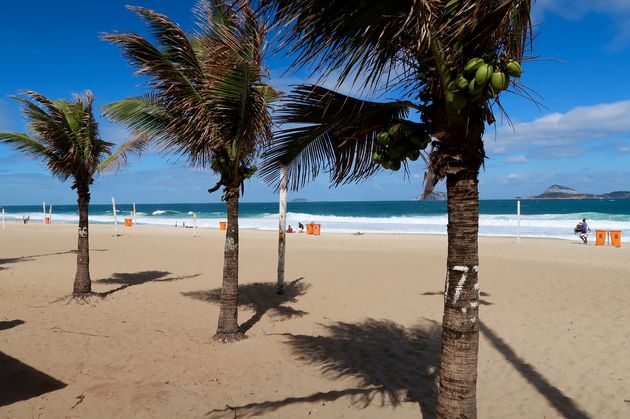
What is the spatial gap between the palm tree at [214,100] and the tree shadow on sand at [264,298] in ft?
5.67

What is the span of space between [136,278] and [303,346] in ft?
23.2

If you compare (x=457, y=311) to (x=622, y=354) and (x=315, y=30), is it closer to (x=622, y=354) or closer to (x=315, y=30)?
(x=315, y=30)

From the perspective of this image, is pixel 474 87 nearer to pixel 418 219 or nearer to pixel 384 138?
pixel 384 138

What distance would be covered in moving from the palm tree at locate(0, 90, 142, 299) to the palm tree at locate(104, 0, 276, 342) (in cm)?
209

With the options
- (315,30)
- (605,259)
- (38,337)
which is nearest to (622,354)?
(315,30)

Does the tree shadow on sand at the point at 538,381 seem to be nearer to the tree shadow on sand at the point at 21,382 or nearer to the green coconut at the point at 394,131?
the green coconut at the point at 394,131

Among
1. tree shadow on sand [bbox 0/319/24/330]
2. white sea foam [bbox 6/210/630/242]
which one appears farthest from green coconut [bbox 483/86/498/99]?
white sea foam [bbox 6/210/630/242]

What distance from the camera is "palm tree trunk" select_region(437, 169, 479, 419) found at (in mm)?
2516

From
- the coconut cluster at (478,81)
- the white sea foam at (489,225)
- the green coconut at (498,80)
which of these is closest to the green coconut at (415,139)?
the coconut cluster at (478,81)

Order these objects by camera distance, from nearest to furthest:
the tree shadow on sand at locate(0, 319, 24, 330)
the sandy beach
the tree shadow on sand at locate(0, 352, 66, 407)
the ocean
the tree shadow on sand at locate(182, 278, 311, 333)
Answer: the tree shadow on sand at locate(0, 352, 66, 407) < the sandy beach < the tree shadow on sand at locate(0, 319, 24, 330) < the tree shadow on sand at locate(182, 278, 311, 333) < the ocean

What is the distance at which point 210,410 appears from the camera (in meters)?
4.15

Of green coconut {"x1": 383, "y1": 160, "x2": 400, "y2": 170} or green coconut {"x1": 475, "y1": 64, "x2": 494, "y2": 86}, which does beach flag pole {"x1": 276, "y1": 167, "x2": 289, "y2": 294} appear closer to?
green coconut {"x1": 383, "y1": 160, "x2": 400, "y2": 170}

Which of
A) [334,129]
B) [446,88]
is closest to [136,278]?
[334,129]

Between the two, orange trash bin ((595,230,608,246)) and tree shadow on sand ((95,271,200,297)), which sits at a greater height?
orange trash bin ((595,230,608,246))
